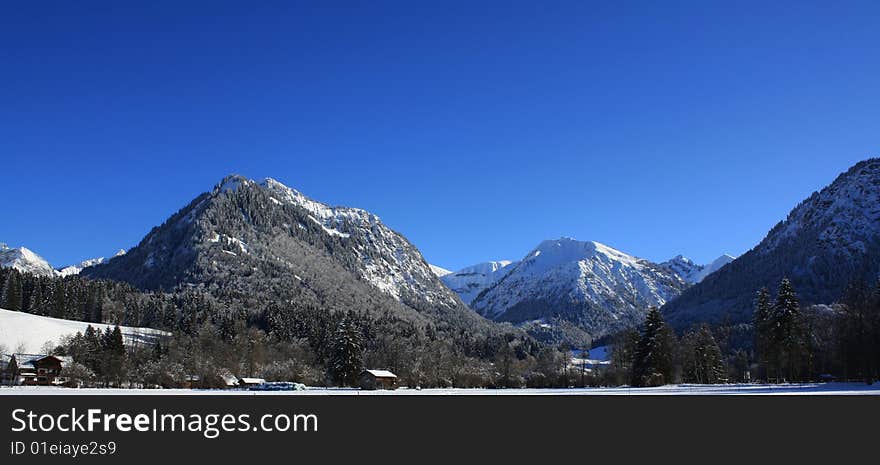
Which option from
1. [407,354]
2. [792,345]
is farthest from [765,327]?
[407,354]

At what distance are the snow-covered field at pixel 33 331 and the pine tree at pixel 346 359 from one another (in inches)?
2937

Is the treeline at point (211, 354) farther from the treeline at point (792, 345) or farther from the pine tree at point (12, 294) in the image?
the treeline at point (792, 345)

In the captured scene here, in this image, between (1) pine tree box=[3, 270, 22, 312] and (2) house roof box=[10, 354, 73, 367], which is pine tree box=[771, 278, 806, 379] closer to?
(2) house roof box=[10, 354, 73, 367]

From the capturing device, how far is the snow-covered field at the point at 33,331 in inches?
5477

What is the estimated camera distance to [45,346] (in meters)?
140

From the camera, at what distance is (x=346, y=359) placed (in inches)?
4080

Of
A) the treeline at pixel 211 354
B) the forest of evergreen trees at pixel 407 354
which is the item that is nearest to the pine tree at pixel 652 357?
the forest of evergreen trees at pixel 407 354

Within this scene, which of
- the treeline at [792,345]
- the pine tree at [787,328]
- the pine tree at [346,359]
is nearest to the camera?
the treeline at [792,345]

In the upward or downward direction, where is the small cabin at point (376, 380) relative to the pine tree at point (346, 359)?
downward

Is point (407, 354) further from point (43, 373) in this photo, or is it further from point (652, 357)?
point (652, 357)

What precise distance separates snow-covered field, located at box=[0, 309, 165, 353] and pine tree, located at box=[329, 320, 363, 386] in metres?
74.6

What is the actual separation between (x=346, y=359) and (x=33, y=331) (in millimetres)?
89551

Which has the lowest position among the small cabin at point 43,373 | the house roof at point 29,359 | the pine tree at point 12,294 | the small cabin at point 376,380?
the small cabin at point 376,380
